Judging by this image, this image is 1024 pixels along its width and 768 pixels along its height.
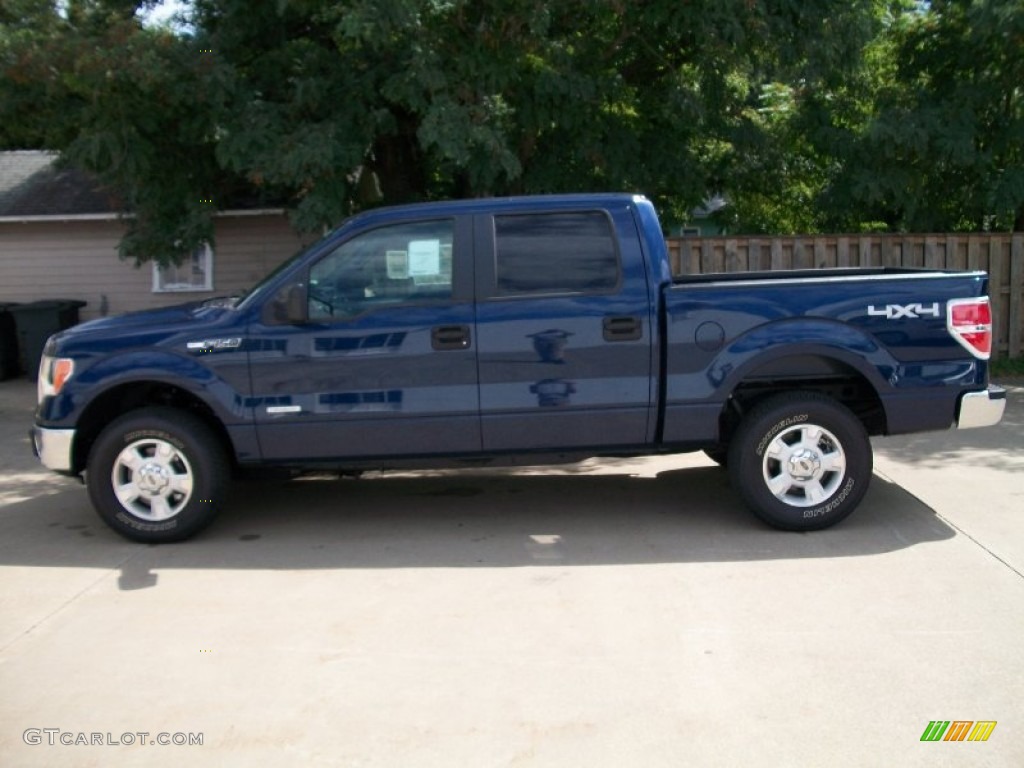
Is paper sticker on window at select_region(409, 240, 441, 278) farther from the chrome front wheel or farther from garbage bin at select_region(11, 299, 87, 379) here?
garbage bin at select_region(11, 299, 87, 379)

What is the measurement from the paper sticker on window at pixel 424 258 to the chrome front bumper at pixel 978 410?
A: 332 centimetres

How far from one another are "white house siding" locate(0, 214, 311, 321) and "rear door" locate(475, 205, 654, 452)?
1007 centimetres

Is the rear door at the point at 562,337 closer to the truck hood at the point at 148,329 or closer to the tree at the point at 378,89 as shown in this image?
the truck hood at the point at 148,329

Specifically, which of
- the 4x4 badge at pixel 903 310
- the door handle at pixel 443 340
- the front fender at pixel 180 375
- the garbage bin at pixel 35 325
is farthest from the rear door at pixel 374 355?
the garbage bin at pixel 35 325

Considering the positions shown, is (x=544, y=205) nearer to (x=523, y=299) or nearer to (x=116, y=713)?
(x=523, y=299)

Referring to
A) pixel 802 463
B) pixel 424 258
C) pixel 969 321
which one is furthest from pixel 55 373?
pixel 969 321

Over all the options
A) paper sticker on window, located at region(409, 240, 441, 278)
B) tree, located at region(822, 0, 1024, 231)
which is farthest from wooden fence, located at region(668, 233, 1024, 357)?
paper sticker on window, located at region(409, 240, 441, 278)

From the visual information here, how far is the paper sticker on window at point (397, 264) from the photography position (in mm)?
6426

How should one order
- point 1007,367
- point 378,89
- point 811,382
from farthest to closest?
point 1007,367
point 378,89
point 811,382

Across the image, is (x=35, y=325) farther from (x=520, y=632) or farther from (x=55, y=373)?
(x=520, y=632)

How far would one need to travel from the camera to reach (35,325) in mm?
14766

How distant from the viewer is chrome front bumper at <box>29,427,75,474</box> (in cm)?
643

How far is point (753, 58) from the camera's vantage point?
10.8m

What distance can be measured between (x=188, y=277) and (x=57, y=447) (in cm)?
Answer: 1004
